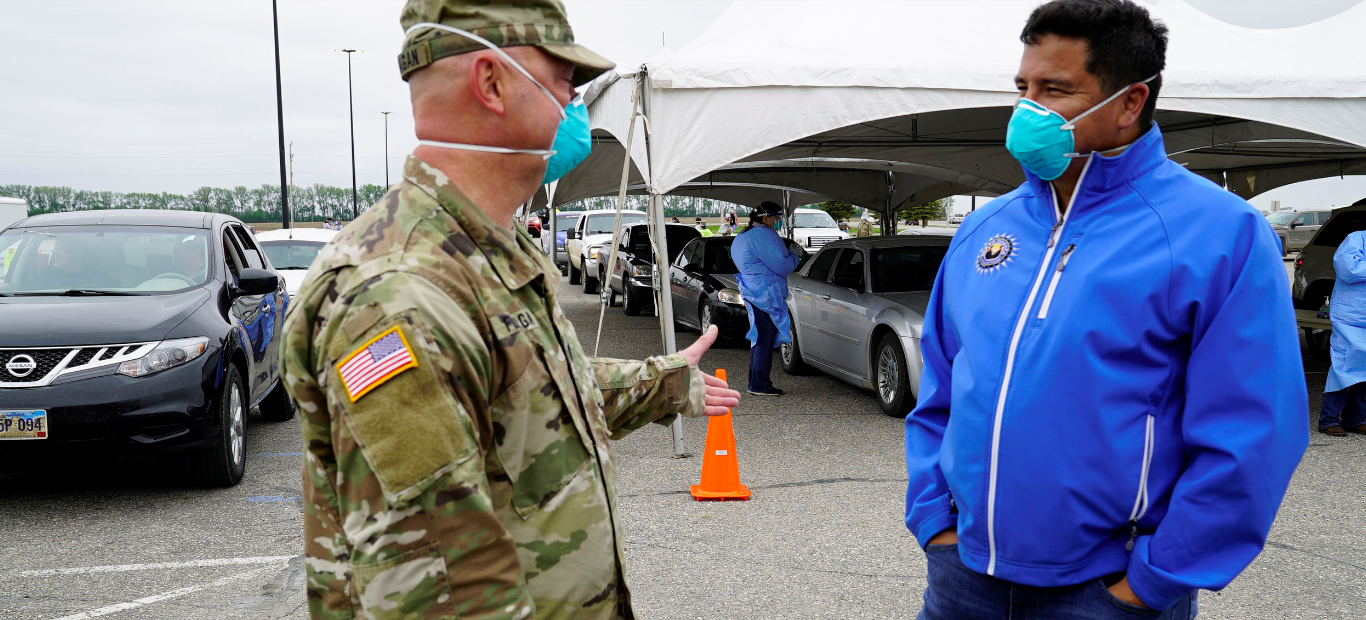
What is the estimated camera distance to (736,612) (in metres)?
4.05

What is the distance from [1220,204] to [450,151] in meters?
1.37

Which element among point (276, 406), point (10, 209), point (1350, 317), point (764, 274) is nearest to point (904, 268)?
point (764, 274)

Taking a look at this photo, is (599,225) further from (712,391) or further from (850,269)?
(712,391)

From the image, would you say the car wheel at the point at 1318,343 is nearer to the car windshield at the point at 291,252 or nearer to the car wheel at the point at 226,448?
the car wheel at the point at 226,448

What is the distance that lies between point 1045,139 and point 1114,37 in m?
0.24

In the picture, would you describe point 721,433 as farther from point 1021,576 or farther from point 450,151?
point 450,151

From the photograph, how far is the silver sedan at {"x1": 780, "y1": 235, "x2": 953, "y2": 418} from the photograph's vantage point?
8023 millimetres

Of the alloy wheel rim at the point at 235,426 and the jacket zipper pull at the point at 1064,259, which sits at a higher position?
the jacket zipper pull at the point at 1064,259

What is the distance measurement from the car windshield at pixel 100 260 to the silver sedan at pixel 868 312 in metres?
5.22

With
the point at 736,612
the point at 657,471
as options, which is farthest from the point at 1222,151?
the point at 736,612

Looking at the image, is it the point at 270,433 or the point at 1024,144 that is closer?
the point at 1024,144

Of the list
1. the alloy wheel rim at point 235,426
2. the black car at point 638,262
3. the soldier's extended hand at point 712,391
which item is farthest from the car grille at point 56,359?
the black car at point 638,262

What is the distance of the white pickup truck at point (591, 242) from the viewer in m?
20.6

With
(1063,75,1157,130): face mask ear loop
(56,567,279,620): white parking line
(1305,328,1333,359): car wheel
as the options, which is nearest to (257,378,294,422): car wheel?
(56,567,279,620): white parking line
